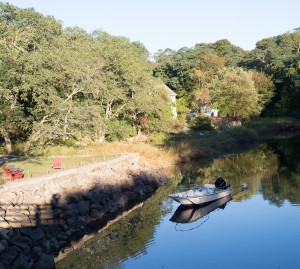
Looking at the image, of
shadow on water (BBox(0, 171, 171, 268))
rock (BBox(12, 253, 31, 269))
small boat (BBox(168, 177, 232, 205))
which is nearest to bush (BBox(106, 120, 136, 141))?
shadow on water (BBox(0, 171, 171, 268))

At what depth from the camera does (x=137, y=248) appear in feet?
59.3

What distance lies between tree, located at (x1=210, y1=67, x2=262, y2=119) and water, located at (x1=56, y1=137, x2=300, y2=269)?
1386 inches

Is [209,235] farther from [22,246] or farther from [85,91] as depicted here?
[85,91]

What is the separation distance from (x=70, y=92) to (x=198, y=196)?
58.6 ft

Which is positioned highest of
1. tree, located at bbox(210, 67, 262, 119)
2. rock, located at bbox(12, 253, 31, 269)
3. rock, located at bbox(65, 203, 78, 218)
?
tree, located at bbox(210, 67, 262, 119)

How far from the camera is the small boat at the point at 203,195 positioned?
2381cm

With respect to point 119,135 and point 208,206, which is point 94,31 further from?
point 208,206

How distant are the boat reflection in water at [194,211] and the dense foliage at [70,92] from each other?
39.7 feet

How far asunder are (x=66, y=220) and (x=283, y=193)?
14954mm

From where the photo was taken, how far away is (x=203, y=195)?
24312 millimetres

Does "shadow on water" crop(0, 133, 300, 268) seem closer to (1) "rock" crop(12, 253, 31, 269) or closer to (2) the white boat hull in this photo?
(1) "rock" crop(12, 253, 31, 269)

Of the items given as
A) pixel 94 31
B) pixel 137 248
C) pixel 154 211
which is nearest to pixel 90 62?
pixel 154 211


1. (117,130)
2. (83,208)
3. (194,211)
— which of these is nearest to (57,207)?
(83,208)

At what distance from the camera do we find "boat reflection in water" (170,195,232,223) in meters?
22.6
